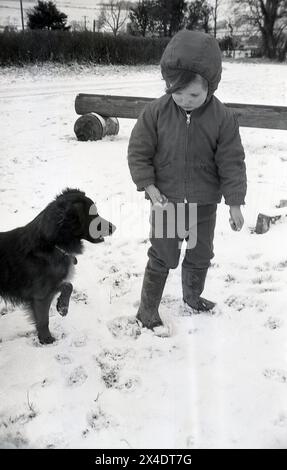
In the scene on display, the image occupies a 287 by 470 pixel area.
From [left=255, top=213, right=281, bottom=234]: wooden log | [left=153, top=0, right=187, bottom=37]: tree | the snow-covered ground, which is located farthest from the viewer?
[left=153, top=0, right=187, bottom=37]: tree

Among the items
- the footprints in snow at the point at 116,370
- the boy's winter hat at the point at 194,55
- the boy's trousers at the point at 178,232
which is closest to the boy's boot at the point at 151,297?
the boy's trousers at the point at 178,232

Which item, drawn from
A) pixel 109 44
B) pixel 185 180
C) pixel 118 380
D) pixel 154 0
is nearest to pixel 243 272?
pixel 185 180

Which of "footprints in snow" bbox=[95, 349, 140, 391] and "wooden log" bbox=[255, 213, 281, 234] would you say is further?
"wooden log" bbox=[255, 213, 281, 234]

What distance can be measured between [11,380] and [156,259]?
126 centimetres

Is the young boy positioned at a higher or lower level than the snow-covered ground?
higher

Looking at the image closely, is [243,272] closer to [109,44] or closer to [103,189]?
[103,189]

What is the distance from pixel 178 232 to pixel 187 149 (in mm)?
581

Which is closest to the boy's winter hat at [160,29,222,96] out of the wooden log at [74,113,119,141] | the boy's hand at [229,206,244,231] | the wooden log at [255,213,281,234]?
the boy's hand at [229,206,244,231]

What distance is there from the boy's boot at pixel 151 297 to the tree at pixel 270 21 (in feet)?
148

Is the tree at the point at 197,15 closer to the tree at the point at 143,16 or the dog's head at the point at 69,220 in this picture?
the tree at the point at 143,16

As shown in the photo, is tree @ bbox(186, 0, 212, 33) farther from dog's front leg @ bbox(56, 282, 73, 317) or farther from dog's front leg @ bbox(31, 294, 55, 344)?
dog's front leg @ bbox(31, 294, 55, 344)

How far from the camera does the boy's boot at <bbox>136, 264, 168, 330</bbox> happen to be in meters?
3.19

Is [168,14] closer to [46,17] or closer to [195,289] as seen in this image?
[46,17]

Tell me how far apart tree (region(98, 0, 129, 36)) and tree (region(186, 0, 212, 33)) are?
5.98 m
